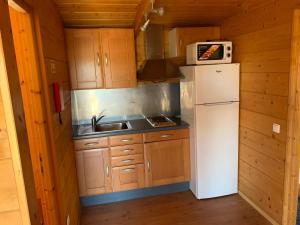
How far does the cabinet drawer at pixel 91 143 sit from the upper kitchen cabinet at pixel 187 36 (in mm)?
1492

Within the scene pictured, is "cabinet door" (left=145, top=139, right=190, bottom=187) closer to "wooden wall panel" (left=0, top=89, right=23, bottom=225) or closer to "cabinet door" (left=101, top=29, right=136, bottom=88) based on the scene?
"cabinet door" (left=101, top=29, right=136, bottom=88)

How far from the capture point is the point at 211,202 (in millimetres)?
2865

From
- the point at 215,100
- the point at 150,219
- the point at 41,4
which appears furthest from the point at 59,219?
the point at 215,100

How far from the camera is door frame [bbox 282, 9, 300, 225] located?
6.53 feet

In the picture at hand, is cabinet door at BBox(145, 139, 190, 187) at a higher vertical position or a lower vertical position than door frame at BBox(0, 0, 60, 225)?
lower

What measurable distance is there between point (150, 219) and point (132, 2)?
2350mm

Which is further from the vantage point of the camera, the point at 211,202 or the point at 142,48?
the point at 142,48

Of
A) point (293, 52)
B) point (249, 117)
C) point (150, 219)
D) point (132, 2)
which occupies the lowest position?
point (150, 219)

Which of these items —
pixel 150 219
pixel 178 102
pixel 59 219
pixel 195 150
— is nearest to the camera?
pixel 59 219

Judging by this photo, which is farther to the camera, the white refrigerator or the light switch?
the white refrigerator

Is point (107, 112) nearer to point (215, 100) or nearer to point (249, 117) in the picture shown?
point (215, 100)

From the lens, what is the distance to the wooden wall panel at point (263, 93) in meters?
2.14

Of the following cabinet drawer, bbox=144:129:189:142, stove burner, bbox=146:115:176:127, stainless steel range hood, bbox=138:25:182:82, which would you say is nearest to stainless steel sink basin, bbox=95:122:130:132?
stove burner, bbox=146:115:176:127

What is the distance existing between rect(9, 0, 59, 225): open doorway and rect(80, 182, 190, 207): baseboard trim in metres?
1.35
